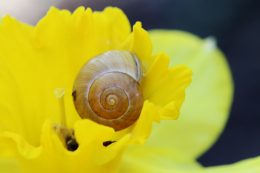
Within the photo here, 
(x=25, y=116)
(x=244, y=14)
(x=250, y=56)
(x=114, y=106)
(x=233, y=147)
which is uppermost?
(x=244, y=14)

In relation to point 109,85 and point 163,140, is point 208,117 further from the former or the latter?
point 109,85

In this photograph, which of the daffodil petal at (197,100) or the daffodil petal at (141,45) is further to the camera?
the daffodil petal at (197,100)

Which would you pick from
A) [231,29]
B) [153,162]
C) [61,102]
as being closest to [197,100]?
[153,162]

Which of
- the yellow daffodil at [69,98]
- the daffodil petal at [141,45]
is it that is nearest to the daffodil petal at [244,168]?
the yellow daffodil at [69,98]

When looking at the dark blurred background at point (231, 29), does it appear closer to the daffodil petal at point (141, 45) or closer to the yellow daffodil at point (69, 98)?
the yellow daffodil at point (69, 98)

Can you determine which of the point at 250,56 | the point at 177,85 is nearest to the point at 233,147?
the point at 250,56

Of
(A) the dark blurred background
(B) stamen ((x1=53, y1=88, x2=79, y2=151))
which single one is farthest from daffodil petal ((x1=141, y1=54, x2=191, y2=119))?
(A) the dark blurred background
